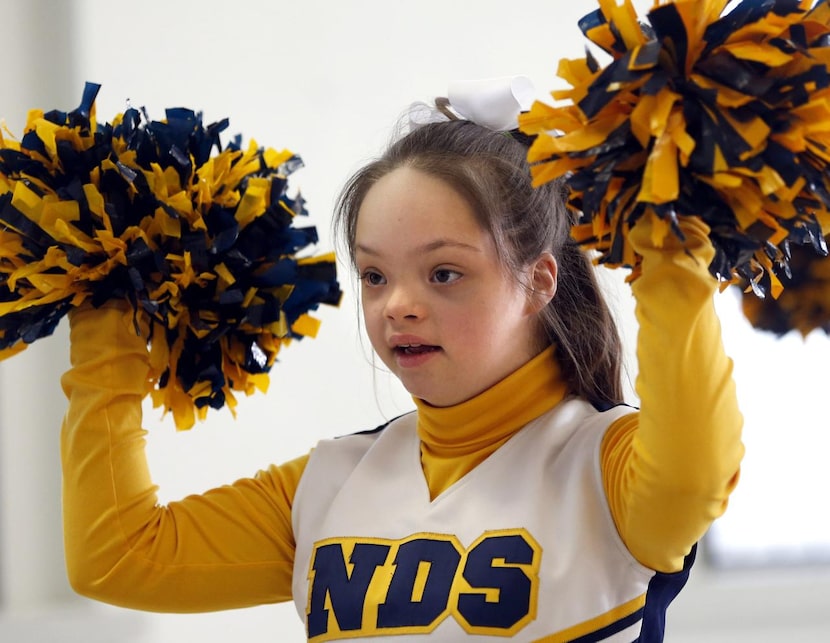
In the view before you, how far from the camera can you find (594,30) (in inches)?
34.8

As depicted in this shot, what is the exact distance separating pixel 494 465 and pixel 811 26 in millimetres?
497

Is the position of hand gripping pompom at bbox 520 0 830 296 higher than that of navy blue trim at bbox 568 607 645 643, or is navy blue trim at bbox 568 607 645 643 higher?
hand gripping pompom at bbox 520 0 830 296

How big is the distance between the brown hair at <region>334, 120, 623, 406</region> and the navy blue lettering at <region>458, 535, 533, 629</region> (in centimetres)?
20

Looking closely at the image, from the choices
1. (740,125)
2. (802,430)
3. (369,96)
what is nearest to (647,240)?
(740,125)

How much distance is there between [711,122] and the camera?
0.81m

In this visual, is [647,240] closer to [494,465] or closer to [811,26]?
[811,26]

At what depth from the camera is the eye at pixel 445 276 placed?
1064 millimetres

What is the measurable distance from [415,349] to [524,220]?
17 centimetres

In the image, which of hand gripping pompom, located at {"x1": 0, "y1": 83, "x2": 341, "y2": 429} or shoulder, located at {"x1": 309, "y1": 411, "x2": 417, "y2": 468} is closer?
hand gripping pompom, located at {"x1": 0, "y1": 83, "x2": 341, "y2": 429}

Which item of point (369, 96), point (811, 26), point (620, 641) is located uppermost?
point (369, 96)

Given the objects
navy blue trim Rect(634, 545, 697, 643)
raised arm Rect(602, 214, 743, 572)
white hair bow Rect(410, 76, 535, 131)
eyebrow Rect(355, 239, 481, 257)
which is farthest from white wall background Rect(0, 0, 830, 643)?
raised arm Rect(602, 214, 743, 572)

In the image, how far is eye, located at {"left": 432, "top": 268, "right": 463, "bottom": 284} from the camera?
1064 millimetres

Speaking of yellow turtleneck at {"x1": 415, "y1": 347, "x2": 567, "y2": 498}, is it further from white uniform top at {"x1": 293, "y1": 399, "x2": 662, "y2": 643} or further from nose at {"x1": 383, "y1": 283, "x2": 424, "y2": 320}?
nose at {"x1": 383, "y1": 283, "x2": 424, "y2": 320}

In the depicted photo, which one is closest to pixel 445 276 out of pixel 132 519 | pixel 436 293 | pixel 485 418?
pixel 436 293
